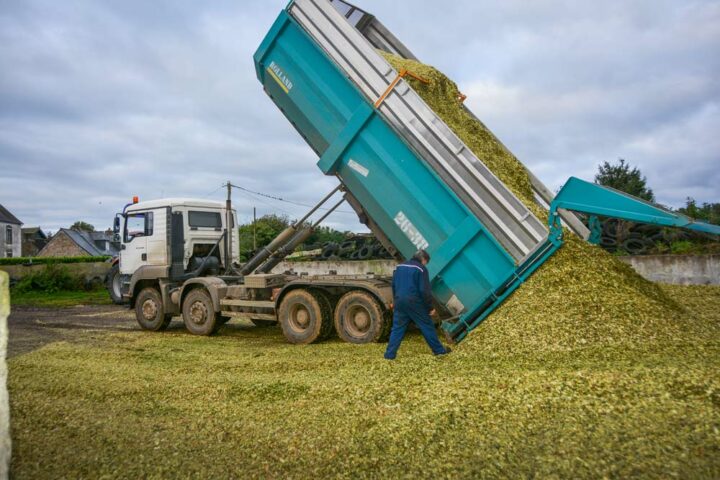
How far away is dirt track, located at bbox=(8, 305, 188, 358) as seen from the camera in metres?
8.15

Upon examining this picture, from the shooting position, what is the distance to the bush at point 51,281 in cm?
1825

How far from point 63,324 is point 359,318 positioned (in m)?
8.19

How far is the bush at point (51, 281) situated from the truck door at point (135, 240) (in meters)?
11.3

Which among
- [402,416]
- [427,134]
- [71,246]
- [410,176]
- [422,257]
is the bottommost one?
[402,416]

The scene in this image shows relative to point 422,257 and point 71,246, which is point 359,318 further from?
point 71,246

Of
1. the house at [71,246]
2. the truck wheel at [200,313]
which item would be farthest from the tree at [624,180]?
the house at [71,246]

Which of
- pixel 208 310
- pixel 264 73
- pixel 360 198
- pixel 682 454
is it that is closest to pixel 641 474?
pixel 682 454

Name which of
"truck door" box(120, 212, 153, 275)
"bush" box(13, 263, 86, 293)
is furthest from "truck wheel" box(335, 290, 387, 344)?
"bush" box(13, 263, 86, 293)

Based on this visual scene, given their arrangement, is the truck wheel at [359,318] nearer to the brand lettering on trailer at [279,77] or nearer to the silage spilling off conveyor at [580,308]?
the silage spilling off conveyor at [580,308]

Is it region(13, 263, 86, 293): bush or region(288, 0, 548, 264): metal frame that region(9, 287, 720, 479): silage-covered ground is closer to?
region(288, 0, 548, 264): metal frame

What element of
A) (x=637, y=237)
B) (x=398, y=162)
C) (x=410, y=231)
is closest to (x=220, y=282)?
(x=410, y=231)

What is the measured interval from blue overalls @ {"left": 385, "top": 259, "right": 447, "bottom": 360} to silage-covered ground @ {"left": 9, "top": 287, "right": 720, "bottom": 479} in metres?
0.29

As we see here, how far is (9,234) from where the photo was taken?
146ft

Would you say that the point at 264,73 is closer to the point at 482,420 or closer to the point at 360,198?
the point at 360,198
